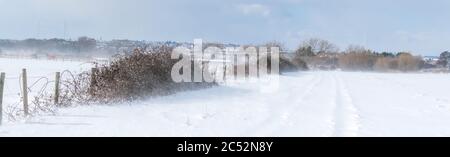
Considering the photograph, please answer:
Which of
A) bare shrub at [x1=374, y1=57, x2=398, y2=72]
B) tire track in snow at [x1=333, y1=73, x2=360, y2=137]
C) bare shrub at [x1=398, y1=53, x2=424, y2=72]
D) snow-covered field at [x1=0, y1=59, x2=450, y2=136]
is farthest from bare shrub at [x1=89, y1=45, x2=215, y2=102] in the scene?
bare shrub at [x1=398, y1=53, x2=424, y2=72]

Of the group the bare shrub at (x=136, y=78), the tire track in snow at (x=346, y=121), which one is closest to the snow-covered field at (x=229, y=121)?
the tire track in snow at (x=346, y=121)

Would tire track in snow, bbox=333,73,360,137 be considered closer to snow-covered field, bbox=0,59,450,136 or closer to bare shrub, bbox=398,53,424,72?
snow-covered field, bbox=0,59,450,136

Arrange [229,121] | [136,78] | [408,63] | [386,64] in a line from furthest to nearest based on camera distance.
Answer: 1. [408,63]
2. [386,64]
3. [136,78]
4. [229,121]

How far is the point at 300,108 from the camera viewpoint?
1070 cm

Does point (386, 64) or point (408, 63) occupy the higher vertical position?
point (408, 63)

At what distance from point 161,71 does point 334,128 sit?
7387mm

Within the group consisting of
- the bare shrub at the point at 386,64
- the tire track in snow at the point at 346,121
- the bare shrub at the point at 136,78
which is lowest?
the bare shrub at the point at 386,64

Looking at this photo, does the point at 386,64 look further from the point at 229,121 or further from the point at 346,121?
the point at 229,121

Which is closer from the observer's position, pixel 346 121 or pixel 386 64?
pixel 346 121

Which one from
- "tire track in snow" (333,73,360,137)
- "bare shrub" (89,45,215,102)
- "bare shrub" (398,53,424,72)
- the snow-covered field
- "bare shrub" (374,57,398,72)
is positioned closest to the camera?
the snow-covered field

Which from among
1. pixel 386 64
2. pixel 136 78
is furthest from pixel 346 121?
pixel 386 64

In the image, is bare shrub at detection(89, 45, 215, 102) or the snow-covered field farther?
bare shrub at detection(89, 45, 215, 102)

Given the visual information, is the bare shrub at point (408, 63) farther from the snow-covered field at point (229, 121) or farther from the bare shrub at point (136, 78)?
the snow-covered field at point (229, 121)
